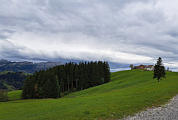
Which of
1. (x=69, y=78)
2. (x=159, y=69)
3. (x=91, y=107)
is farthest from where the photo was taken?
(x=69, y=78)

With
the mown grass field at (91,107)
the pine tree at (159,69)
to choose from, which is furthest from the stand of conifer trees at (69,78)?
the mown grass field at (91,107)

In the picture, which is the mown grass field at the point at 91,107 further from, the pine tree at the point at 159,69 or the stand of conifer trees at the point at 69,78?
the stand of conifer trees at the point at 69,78

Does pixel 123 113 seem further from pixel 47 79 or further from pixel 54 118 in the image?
pixel 47 79

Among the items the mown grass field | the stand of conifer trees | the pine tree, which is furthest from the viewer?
the stand of conifer trees

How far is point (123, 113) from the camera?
1722 cm

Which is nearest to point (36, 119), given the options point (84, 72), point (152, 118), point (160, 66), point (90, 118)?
point (90, 118)

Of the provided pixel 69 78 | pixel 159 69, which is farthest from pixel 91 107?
pixel 69 78

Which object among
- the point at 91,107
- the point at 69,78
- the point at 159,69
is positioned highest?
the point at 159,69

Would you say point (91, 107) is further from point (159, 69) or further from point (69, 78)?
point (69, 78)

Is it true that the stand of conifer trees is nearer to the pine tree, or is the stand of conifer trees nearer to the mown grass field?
the pine tree

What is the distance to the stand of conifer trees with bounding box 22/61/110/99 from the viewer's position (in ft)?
264

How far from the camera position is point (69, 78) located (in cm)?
9456

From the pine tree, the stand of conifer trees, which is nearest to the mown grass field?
the pine tree

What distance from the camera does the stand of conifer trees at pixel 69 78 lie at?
80.6 meters
